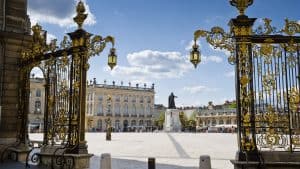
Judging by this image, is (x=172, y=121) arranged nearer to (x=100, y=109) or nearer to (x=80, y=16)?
(x=80, y=16)

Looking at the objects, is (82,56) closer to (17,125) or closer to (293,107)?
(17,125)

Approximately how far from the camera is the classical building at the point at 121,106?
80438 millimetres

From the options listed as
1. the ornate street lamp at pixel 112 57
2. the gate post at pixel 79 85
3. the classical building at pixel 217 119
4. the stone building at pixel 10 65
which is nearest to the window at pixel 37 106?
the classical building at pixel 217 119

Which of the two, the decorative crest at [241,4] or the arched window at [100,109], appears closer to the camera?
the decorative crest at [241,4]

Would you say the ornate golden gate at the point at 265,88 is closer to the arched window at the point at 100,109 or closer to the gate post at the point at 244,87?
the gate post at the point at 244,87

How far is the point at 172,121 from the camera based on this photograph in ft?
156

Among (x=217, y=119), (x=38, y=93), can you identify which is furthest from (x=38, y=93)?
(x=217, y=119)

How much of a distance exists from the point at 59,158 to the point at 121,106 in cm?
7655

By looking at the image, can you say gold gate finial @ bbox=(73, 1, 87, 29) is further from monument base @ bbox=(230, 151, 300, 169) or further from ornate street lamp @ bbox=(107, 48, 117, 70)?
monument base @ bbox=(230, 151, 300, 169)

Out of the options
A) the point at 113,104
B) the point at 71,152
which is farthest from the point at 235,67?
the point at 113,104

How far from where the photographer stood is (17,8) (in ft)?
44.3

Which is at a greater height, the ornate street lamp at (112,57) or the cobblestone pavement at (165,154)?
the ornate street lamp at (112,57)

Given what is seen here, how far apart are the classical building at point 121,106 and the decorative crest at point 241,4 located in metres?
68.2

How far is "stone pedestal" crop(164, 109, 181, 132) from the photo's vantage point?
47.4 metres
